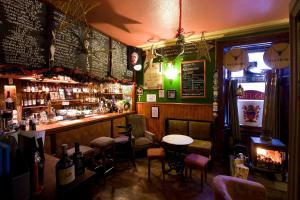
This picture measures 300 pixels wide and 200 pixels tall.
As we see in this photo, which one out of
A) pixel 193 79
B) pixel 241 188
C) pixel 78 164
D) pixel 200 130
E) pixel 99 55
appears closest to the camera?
pixel 78 164

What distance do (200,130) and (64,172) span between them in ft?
12.0

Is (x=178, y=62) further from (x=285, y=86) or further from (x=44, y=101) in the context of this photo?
(x=44, y=101)

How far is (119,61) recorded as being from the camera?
4.54m

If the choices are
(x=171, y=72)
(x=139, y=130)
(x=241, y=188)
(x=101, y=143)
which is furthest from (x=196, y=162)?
(x=171, y=72)

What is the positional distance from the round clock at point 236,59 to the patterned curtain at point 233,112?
0.48 metres

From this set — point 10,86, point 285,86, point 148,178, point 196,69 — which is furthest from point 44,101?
point 285,86

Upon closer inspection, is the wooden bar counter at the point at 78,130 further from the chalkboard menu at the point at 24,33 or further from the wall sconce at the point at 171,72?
the wall sconce at the point at 171,72

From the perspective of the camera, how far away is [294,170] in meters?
1.26

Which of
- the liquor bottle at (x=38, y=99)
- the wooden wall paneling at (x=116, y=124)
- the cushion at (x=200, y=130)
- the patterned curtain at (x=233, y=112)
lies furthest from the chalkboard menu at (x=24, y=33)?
the patterned curtain at (x=233, y=112)

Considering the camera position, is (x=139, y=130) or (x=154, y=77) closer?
(x=139, y=130)

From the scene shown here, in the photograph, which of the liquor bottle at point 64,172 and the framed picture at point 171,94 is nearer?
the liquor bottle at point 64,172

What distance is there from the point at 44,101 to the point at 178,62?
3554 mm

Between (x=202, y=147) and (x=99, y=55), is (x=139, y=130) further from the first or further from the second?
(x=99, y=55)

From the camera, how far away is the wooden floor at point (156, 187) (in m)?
2.71
